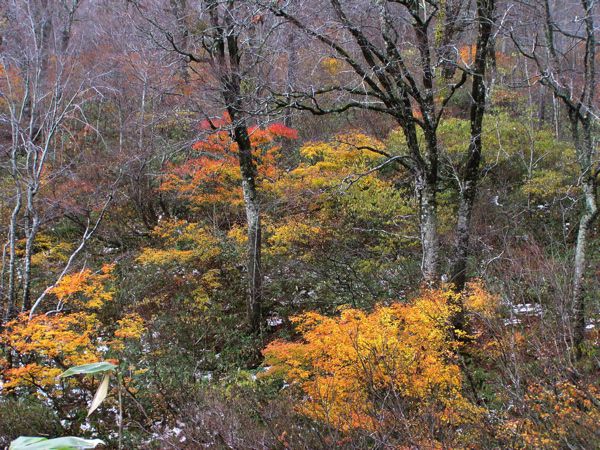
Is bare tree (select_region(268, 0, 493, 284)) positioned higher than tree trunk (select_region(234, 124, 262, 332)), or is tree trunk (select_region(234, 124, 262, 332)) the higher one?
bare tree (select_region(268, 0, 493, 284))

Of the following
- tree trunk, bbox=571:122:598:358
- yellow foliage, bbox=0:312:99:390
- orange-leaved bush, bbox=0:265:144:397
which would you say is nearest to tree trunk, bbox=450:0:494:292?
tree trunk, bbox=571:122:598:358

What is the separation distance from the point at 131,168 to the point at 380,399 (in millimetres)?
10139

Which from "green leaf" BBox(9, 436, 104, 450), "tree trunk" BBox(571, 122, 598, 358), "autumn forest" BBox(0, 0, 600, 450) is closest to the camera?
"green leaf" BBox(9, 436, 104, 450)

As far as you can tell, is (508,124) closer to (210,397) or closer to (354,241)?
(354,241)

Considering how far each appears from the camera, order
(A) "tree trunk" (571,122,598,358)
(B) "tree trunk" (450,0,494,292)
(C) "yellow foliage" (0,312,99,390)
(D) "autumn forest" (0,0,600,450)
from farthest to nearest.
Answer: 1. (B) "tree trunk" (450,0,494,292)
2. (A) "tree trunk" (571,122,598,358)
3. (C) "yellow foliage" (0,312,99,390)
4. (D) "autumn forest" (0,0,600,450)

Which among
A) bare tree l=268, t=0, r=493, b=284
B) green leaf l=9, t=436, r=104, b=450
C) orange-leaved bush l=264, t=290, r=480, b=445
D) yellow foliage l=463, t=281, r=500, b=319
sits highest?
bare tree l=268, t=0, r=493, b=284

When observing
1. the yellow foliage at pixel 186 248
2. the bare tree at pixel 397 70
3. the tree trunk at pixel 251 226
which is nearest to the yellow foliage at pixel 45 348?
the yellow foliage at pixel 186 248

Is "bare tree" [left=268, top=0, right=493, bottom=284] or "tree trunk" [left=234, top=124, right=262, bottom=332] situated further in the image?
"tree trunk" [left=234, top=124, right=262, bottom=332]

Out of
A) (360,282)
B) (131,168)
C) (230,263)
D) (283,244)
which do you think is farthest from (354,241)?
(131,168)

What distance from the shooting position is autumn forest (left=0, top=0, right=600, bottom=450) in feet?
17.7

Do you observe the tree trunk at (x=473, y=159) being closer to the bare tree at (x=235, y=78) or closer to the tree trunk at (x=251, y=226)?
the bare tree at (x=235, y=78)

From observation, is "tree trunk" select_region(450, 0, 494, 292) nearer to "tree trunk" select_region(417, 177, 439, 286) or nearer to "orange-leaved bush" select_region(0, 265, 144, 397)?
"tree trunk" select_region(417, 177, 439, 286)

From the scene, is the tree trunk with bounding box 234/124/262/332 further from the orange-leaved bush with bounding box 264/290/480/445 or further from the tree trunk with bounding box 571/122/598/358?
the tree trunk with bounding box 571/122/598/358

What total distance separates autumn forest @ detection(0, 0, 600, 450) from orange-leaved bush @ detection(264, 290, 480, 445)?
35 mm
